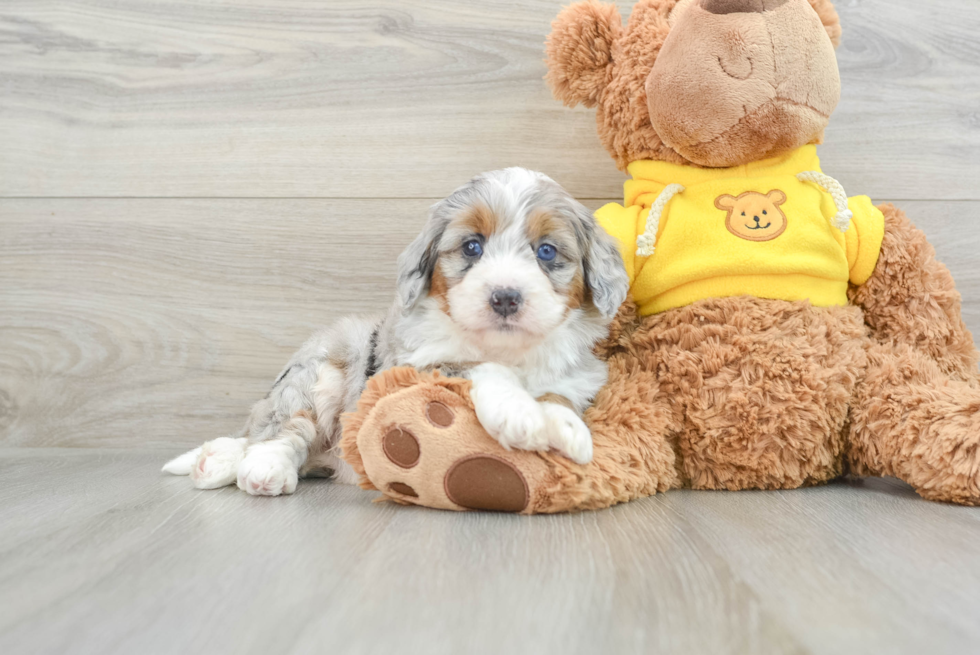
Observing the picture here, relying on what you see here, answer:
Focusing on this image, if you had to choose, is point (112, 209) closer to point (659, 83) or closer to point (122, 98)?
point (122, 98)

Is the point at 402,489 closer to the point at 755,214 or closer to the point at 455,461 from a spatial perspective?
the point at 455,461

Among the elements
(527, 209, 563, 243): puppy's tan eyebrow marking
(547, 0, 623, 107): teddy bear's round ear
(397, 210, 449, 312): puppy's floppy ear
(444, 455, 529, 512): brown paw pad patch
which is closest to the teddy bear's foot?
(444, 455, 529, 512): brown paw pad patch

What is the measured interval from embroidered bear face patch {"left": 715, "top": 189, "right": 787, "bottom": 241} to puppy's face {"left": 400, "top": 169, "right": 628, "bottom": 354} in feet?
0.99

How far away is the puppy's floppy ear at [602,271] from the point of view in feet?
5.50

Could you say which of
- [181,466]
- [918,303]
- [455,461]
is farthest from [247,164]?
[918,303]

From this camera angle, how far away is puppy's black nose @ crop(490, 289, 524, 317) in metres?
1.49

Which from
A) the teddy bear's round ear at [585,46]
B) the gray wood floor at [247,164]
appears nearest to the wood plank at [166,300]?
the gray wood floor at [247,164]

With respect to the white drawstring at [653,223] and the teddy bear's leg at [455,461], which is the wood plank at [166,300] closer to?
the white drawstring at [653,223]

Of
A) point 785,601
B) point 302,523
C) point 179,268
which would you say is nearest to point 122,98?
point 179,268

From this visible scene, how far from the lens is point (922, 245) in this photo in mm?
1793

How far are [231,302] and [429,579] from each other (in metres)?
1.61

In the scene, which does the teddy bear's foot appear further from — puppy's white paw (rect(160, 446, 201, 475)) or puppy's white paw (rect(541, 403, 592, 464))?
puppy's white paw (rect(160, 446, 201, 475))

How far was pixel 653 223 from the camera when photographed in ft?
5.91

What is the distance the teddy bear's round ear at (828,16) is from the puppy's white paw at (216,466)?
6.13 ft
